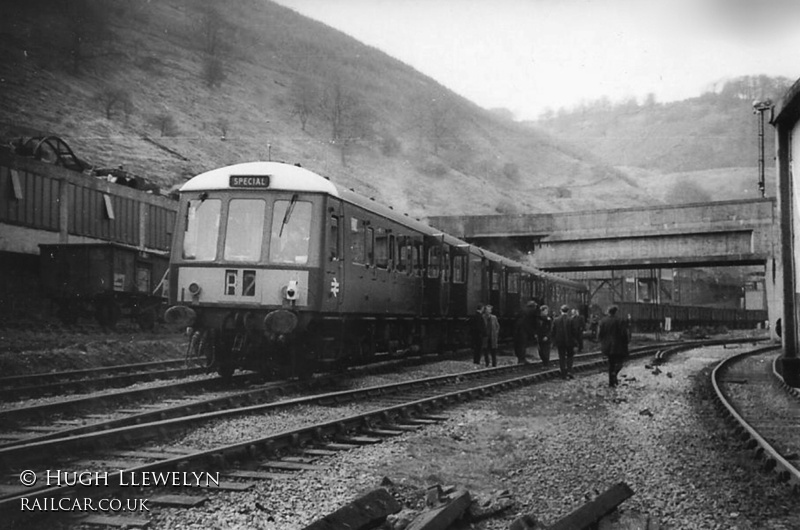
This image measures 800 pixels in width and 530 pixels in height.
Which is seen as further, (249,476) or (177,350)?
(177,350)

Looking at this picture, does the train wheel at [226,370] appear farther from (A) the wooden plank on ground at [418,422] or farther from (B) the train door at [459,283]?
(B) the train door at [459,283]

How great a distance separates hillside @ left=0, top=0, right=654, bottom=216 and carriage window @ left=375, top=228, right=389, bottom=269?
10.2 meters

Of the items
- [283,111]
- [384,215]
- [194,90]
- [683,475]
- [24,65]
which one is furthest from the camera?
[283,111]

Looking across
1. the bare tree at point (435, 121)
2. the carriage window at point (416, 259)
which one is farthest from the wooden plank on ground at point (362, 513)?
the bare tree at point (435, 121)

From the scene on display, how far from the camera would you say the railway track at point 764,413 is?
704 centimetres

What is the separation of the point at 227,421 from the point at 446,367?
9.66 m

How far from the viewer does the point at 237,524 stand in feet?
15.6

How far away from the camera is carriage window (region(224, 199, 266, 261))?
11711mm

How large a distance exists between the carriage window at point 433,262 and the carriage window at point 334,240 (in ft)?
Result: 19.6

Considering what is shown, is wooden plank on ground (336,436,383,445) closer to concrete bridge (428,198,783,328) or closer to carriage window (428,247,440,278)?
carriage window (428,247,440,278)

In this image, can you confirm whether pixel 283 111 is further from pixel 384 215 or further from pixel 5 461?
pixel 5 461

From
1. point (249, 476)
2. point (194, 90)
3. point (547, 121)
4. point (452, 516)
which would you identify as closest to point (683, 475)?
point (452, 516)

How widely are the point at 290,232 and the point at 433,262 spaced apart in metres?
7.19

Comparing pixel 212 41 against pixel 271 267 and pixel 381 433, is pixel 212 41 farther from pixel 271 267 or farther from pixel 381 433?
pixel 381 433
